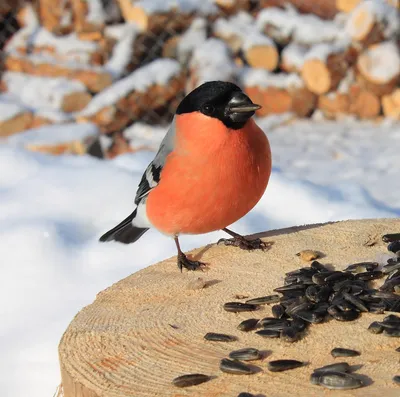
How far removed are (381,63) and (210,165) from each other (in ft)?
13.7

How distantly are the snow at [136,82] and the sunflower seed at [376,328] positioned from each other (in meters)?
4.53

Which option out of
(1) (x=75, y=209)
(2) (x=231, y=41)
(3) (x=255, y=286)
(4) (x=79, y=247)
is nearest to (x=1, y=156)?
(1) (x=75, y=209)

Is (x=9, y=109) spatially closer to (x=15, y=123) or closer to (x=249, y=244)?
(x=15, y=123)

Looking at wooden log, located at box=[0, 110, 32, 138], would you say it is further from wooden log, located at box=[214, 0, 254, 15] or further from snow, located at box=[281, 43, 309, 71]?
snow, located at box=[281, 43, 309, 71]

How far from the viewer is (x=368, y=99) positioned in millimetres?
6160

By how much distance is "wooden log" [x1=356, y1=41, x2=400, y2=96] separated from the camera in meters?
6.03

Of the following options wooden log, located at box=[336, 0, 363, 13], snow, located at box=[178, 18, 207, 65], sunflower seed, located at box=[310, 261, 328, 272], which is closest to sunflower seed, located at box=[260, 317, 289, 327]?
sunflower seed, located at box=[310, 261, 328, 272]

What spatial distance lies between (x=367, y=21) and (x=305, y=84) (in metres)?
0.72

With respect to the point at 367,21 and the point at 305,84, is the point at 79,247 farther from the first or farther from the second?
the point at 367,21

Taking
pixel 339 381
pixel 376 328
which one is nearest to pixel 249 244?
pixel 376 328

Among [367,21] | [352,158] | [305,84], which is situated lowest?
[352,158]

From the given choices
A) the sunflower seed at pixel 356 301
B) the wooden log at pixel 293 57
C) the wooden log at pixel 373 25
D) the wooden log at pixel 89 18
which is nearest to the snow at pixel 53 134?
the wooden log at pixel 89 18

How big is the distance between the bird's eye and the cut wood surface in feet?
1.56

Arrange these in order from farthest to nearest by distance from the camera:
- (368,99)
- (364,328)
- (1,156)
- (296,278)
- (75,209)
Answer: (368,99) < (1,156) < (75,209) < (296,278) < (364,328)
